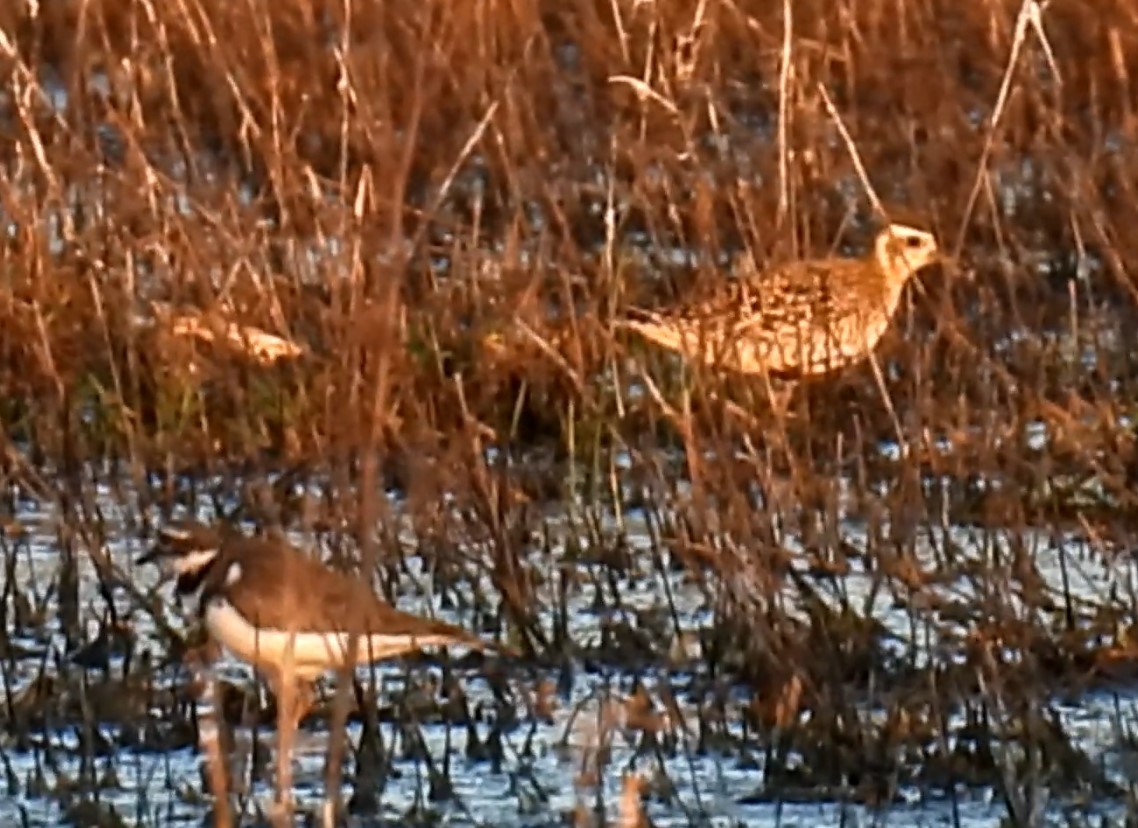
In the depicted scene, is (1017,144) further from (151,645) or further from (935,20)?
(151,645)

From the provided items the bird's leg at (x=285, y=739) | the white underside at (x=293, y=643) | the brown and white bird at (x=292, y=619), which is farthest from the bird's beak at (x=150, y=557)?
the bird's leg at (x=285, y=739)

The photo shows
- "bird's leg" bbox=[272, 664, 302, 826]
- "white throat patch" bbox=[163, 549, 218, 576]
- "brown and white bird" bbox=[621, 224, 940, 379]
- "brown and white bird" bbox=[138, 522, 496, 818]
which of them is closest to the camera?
"bird's leg" bbox=[272, 664, 302, 826]

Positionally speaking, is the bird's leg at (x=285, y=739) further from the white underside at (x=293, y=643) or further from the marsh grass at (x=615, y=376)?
the marsh grass at (x=615, y=376)

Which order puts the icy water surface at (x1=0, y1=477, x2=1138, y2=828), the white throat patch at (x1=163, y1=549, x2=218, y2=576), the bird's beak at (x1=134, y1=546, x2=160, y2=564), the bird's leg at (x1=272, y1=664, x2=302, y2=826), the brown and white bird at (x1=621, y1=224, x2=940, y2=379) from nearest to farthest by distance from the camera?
1. the bird's leg at (x1=272, y1=664, x2=302, y2=826)
2. the icy water surface at (x1=0, y1=477, x2=1138, y2=828)
3. the white throat patch at (x1=163, y1=549, x2=218, y2=576)
4. the bird's beak at (x1=134, y1=546, x2=160, y2=564)
5. the brown and white bird at (x1=621, y1=224, x2=940, y2=379)

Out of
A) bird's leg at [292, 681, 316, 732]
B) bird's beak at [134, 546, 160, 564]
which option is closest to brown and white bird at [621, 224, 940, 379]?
bird's beak at [134, 546, 160, 564]

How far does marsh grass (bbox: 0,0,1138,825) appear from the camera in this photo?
528cm

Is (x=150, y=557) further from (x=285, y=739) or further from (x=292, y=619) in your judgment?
(x=285, y=739)

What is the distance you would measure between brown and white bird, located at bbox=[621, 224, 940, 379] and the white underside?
2185 millimetres

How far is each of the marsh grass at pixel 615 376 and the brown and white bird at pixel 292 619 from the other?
172 millimetres

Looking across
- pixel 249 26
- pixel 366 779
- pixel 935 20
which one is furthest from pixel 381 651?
pixel 935 20

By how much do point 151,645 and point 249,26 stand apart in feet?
17.4

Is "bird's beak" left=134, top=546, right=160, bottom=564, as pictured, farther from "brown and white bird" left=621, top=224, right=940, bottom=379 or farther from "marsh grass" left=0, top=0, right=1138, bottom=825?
"brown and white bird" left=621, top=224, right=940, bottom=379

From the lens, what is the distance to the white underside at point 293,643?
5.21m

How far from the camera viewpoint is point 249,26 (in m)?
10.9
